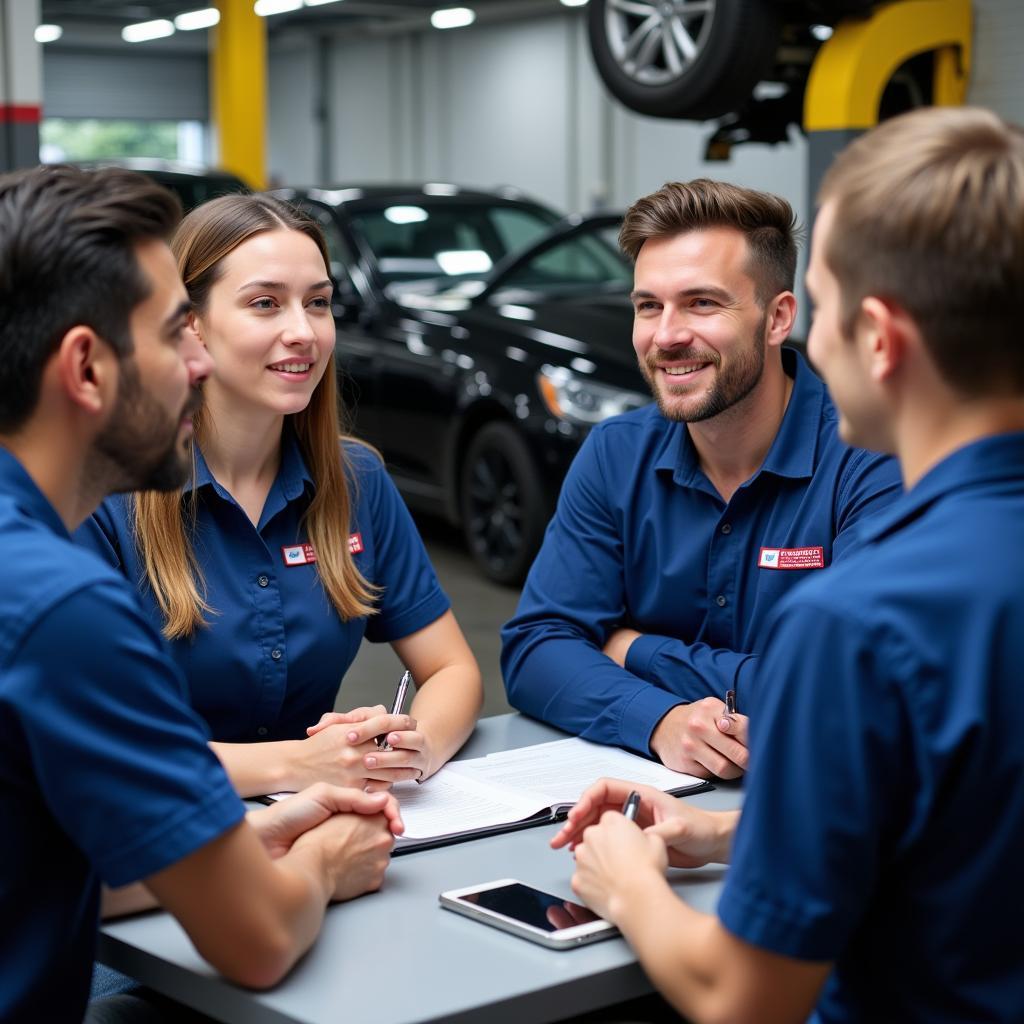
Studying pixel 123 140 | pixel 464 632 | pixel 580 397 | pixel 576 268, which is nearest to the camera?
pixel 464 632

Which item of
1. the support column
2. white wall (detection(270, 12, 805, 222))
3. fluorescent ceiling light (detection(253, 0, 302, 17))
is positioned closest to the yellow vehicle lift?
the support column

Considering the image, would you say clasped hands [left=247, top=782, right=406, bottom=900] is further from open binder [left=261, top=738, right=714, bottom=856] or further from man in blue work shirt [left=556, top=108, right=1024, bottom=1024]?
man in blue work shirt [left=556, top=108, right=1024, bottom=1024]

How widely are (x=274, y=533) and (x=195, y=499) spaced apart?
16 centimetres

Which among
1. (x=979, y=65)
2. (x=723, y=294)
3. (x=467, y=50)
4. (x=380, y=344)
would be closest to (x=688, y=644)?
(x=723, y=294)

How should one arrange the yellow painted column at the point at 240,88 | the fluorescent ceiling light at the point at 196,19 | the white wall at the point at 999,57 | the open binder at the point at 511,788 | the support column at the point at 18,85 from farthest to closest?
the fluorescent ceiling light at the point at 196,19 < the yellow painted column at the point at 240,88 < the support column at the point at 18,85 < the white wall at the point at 999,57 < the open binder at the point at 511,788

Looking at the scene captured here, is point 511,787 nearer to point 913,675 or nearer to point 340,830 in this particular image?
point 340,830

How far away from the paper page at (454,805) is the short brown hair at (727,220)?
107 cm

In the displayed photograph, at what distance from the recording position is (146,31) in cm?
2316

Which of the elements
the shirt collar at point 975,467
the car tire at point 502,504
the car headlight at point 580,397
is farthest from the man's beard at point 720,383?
the car tire at point 502,504

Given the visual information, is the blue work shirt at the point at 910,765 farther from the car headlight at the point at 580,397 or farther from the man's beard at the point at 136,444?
→ the car headlight at the point at 580,397

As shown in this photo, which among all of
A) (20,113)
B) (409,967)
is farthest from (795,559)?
(20,113)

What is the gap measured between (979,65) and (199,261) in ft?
18.6

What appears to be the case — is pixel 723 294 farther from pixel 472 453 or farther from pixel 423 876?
pixel 472 453

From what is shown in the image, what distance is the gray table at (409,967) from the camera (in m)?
1.52
